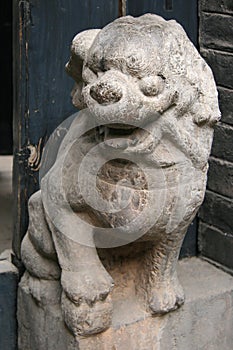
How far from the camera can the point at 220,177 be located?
4035 mm

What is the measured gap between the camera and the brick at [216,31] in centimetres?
389

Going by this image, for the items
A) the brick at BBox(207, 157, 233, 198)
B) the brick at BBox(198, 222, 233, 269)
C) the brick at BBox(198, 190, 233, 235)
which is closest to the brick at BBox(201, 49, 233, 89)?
the brick at BBox(207, 157, 233, 198)

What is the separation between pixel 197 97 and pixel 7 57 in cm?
215

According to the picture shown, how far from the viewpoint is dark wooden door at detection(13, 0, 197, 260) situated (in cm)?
369

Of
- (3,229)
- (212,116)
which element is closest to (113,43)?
(212,116)

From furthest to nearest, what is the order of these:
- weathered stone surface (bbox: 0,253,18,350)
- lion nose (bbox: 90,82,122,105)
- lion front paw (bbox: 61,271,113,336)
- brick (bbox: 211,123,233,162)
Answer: brick (bbox: 211,123,233,162), weathered stone surface (bbox: 0,253,18,350), lion front paw (bbox: 61,271,113,336), lion nose (bbox: 90,82,122,105)

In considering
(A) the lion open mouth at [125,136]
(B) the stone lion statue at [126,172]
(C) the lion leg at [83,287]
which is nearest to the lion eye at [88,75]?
(B) the stone lion statue at [126,172]

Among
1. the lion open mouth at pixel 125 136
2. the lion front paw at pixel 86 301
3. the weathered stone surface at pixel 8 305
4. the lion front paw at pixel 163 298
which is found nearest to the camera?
the lion open mouth at pixel 125 136

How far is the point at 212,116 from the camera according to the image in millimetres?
3234

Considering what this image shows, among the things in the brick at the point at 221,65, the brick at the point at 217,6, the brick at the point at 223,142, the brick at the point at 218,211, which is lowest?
the brick at the point at 218,211

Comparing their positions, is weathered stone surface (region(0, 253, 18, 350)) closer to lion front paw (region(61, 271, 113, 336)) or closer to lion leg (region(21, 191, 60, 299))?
lion leg (region(21, 191, 60, 299))

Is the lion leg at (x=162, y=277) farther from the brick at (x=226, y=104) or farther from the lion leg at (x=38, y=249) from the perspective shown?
the brick at (x=226, y=104)

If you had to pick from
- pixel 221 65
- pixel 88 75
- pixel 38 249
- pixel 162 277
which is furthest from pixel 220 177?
pixel 88 75

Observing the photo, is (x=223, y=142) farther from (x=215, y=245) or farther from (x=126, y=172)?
(x=126, y=172)
